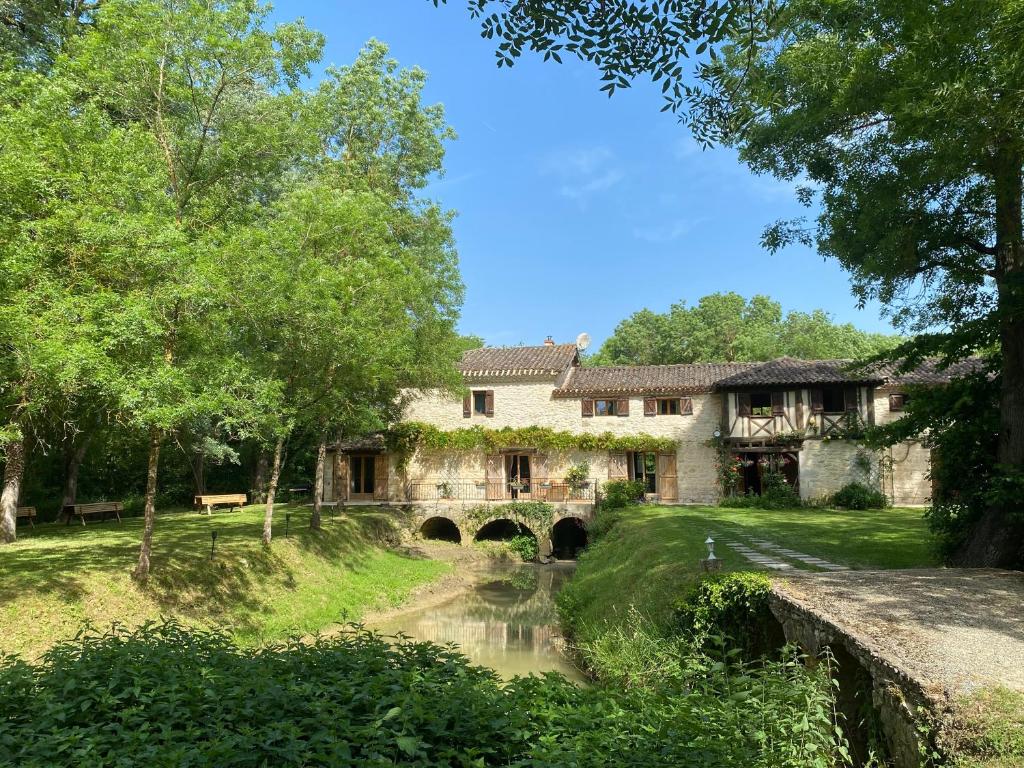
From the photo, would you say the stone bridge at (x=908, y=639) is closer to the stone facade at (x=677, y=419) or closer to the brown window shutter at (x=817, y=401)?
the stone facade at (x=677, y=419)

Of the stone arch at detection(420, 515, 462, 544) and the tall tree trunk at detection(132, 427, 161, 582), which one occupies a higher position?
the tall tree trunk at detection(132, 427, 161, 582)

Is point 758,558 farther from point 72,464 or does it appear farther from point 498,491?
point 72,464

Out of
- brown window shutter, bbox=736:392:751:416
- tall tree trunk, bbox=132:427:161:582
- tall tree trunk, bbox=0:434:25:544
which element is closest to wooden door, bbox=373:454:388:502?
tall tree trunk, bbox=0:434:25:544

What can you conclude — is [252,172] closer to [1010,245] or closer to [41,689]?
[41,689]

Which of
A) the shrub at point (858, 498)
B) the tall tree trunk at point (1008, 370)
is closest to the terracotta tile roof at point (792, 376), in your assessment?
the shrub at point (858, 498)

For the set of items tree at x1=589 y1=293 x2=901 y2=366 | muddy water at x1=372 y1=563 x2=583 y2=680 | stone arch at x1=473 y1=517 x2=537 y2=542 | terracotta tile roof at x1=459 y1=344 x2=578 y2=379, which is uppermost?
tree at x1=589 y1=293 x2=901 y2=366

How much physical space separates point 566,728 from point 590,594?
957 centimetres

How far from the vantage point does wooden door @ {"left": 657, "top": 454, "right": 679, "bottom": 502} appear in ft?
85.8

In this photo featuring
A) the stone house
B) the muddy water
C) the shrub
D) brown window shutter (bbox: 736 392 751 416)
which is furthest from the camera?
brown window shutter (bbox: 736 392 751 416)

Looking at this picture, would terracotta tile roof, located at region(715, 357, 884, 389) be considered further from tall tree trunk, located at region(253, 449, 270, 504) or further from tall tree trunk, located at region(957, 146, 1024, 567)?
tall tree trunk, located at region(253, 449, 270, 504)

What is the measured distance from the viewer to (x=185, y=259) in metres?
10.1

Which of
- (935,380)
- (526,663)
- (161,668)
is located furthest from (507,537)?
(161,668)

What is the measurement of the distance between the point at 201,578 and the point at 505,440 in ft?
51.1

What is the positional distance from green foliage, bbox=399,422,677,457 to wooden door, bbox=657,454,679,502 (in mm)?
489
